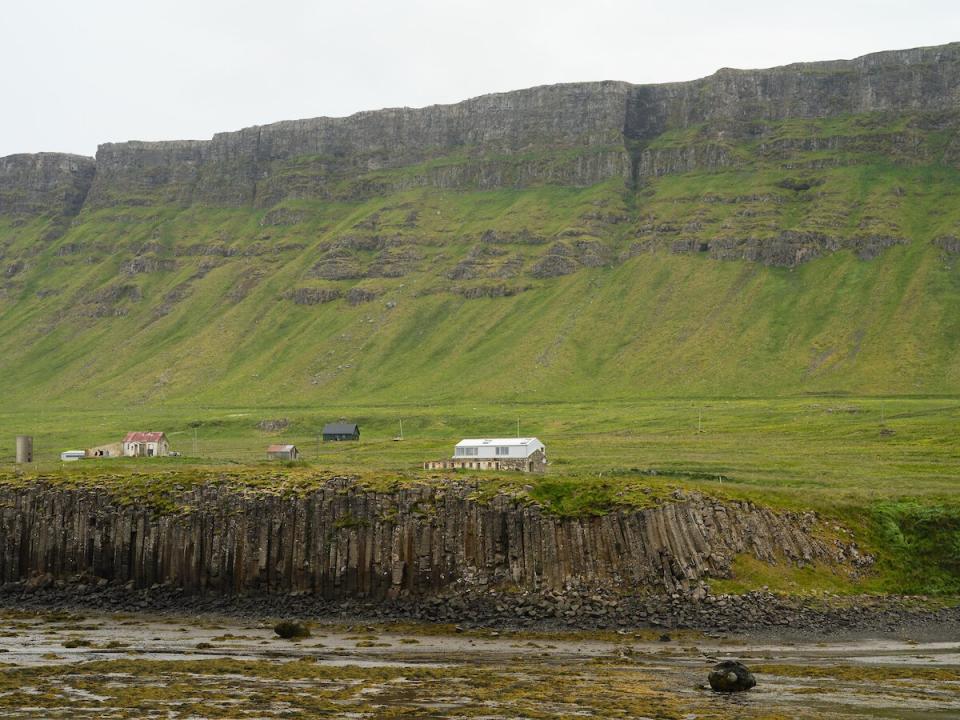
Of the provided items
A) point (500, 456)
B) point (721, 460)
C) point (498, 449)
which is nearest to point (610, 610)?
point (500, 456)

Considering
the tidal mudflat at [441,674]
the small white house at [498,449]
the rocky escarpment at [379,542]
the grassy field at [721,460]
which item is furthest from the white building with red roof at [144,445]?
the tidal mudflat at [441,674]

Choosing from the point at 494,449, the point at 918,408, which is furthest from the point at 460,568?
the point at 918,408

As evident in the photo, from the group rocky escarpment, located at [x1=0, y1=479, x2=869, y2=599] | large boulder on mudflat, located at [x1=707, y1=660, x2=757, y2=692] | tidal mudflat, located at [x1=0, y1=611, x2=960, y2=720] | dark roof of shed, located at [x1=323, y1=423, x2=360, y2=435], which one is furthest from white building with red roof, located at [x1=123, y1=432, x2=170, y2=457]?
large boulder on mudflat, located at [x1=707, y1=660, x2=757, y2=692]

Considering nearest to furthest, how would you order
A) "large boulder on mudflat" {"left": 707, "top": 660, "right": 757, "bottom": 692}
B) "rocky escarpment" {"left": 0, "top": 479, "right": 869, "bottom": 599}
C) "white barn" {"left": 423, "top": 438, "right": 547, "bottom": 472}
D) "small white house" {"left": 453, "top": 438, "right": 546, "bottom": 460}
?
"large boulder on mudflat" {"left": 707, "top": 660, "right": 757, "bottom": 692}, "rocky escarpment" {"left": 0, "top": 479, "right": 869, "bottom": 599}, "white barn" {"left": 423, "top": 438, "right": 547, "bottom": 472}, "small white house" {"left": 453, "top": 438, "right": 546, "bottom": 460}

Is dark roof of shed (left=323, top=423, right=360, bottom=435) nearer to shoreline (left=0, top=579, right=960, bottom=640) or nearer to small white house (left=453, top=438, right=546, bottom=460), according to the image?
small white house (left=453, top=438, right=546, bottom=460)

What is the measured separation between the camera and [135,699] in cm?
5738

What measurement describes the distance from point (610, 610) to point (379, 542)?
1723 centimetres

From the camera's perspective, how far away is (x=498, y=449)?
397 ft

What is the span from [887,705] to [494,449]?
6840 centimetres

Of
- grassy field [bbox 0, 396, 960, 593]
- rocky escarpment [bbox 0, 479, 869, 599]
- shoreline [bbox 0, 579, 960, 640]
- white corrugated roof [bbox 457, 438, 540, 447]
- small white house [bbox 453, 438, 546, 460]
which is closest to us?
shoreline [bbox 0, 579, 960, 640]

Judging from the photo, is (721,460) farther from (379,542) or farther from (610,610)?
(379,542)

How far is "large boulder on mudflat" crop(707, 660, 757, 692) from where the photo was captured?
58.2m

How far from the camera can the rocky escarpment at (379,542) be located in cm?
8050

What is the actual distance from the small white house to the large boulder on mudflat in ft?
198
